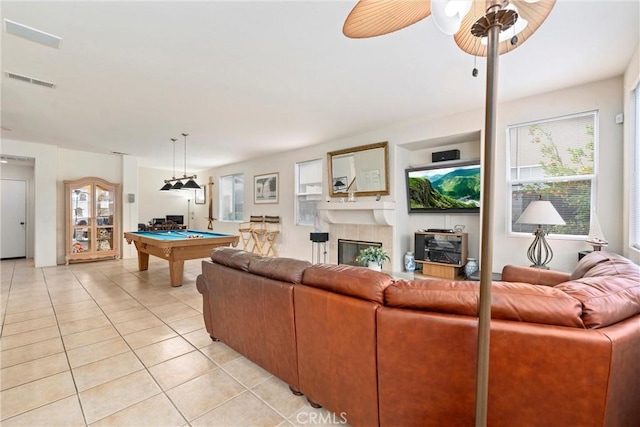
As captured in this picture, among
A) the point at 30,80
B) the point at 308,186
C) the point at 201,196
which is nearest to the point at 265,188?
the point at 308,186

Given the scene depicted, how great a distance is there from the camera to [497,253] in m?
3.71

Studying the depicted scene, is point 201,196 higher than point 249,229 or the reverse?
higher

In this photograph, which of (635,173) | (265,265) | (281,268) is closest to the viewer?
(281,268)

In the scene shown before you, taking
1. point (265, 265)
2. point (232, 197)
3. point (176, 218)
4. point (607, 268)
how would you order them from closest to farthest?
1. point (607, 268)
2. point (265, 265)
3. point (232, 197)
4. point (176, 218)

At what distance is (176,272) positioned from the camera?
169 inches

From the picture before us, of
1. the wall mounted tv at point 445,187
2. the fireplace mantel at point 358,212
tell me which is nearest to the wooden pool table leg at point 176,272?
the fireplace mantel at point 358,212

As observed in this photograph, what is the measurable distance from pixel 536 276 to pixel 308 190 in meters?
4.46

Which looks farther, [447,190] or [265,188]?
[265,188]

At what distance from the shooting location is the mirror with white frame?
477 cm

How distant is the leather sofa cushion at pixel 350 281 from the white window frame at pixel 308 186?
4.32 m

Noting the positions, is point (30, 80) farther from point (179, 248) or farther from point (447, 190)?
point (447, 190)

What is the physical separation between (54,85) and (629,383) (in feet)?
16.6

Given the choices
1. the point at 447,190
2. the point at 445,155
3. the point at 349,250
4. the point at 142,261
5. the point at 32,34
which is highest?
the point at 32,34

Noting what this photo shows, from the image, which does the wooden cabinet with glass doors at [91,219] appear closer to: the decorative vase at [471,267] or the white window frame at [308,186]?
the white window frame at [308,186]
